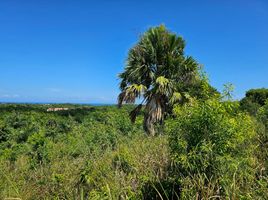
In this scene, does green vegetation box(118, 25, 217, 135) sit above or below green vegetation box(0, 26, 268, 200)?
above

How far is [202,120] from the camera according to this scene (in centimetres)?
468

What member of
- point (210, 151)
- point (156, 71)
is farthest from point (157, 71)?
point (210, 151)

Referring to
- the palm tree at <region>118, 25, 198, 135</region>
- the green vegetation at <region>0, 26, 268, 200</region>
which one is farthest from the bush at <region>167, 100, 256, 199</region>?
the palm tree at <region>118, 25, 198, 135</region>

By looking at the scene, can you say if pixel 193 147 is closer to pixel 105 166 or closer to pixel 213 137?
pixel 213 137

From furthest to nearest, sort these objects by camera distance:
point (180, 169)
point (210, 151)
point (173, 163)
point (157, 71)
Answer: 1. point (157, 71)
2. point (173, 163)
3. point (180, 169)
4. point (210, 151)

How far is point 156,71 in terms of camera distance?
14.3 metres

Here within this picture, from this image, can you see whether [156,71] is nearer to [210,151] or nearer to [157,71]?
[157,71]

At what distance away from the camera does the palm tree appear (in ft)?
45.3

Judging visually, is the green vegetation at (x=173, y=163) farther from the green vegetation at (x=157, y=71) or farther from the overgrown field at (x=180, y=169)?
the green vegetation at (x=157, y=71)

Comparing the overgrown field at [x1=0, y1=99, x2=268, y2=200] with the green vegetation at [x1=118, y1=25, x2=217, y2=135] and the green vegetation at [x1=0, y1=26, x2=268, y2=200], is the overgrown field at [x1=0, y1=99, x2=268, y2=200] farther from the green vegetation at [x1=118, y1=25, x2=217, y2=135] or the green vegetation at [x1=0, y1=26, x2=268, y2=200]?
the green vegetation at [x1=118, y1=25, x2=217, y2=135]

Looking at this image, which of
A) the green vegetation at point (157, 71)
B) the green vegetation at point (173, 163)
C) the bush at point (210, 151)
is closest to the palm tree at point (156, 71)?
the green vegetation at point (157, 71)

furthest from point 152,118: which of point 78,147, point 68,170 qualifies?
point 68,170

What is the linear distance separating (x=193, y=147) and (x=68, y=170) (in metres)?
2.94

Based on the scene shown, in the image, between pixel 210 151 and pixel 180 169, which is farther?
pixel 180 169
